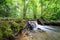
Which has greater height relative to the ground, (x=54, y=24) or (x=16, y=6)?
(x=16, y=6)

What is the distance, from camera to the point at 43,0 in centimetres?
2295

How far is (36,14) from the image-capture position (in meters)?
23.8

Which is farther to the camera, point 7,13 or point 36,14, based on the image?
point 36,14

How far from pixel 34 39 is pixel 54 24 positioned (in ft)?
28.8

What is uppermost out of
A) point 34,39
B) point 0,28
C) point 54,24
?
point 0,28

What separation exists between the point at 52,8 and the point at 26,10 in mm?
4661

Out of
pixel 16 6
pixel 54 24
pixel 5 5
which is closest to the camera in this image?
pixel 54 24

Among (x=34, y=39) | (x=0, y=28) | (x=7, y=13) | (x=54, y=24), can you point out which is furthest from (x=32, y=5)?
(x=0, y=28)

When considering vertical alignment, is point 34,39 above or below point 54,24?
above

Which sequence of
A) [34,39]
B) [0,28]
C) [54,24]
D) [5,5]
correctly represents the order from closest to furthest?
[0,28], [34,39], [54,24], [5,5]

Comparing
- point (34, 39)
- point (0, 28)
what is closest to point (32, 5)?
point (34, 39)

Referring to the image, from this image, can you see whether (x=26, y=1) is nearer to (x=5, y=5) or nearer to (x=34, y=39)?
(x=5, y=5)

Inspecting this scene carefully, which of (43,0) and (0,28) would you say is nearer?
(0,28)

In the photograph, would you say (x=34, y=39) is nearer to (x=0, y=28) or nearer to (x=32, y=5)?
(x=0, y=28)
